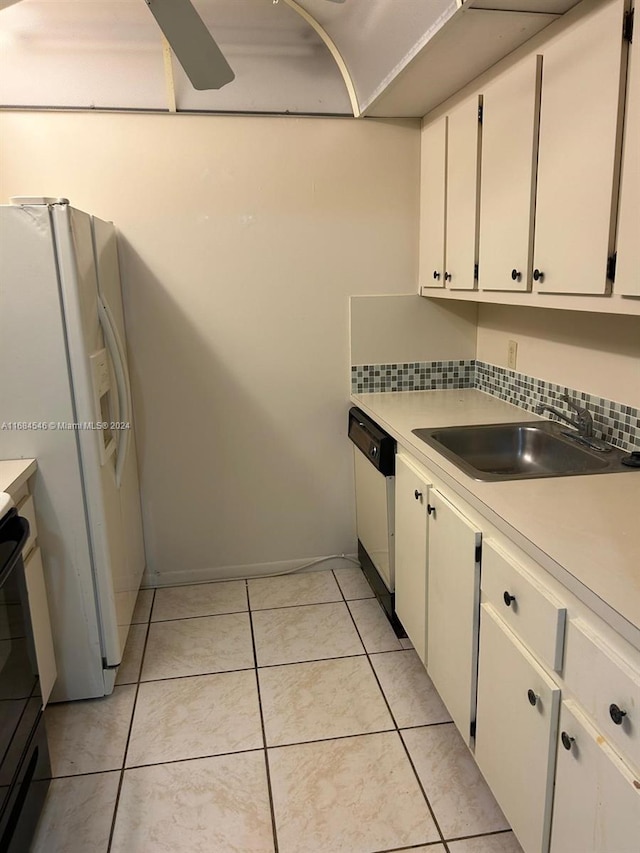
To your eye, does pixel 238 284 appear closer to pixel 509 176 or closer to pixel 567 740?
pixel 509 176

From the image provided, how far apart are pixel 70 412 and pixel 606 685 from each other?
65.5 inches

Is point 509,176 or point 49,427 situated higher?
point 509,176

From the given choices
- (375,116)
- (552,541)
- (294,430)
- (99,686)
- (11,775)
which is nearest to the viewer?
(552,541)

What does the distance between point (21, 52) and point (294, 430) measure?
1919 mm

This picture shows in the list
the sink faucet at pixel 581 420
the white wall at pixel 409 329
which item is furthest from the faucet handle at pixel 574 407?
the white wall at pixel 409 329

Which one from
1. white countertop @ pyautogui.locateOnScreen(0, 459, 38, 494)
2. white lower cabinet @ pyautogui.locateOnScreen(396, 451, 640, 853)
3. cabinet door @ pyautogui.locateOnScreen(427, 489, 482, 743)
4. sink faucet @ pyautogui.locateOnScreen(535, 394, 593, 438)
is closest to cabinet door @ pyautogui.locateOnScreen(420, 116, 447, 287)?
sink faucet @ pyautogui.locateOnScreen(535, 394, 593, 438)

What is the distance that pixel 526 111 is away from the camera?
1843 millimetres

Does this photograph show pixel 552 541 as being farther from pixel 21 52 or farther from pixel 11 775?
pixel 21 52

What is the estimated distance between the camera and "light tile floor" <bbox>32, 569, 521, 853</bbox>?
1690 mm

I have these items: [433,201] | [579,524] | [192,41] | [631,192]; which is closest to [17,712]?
[579,524]

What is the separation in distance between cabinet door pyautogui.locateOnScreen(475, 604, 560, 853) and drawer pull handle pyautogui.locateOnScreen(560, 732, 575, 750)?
3cm

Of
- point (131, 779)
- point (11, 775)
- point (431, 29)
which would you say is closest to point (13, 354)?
point (11, 775)

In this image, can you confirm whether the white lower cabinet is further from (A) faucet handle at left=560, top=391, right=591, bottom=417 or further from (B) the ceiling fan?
(B) the ceiling fan

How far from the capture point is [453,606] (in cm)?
182
